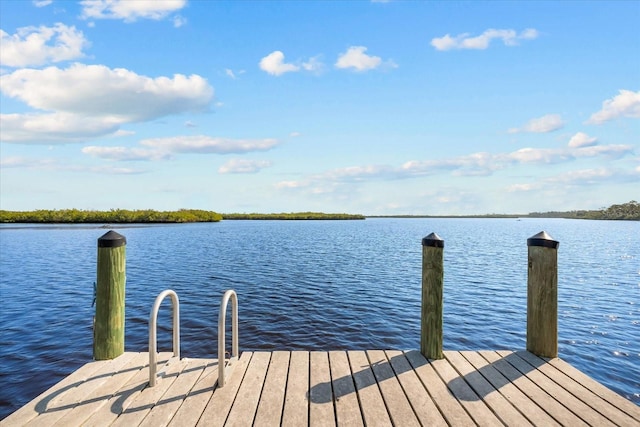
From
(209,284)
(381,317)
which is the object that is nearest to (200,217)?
(209,284)

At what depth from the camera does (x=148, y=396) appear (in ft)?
13.4

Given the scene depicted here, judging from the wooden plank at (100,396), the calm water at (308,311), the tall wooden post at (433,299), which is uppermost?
the tall wooden post at (433,299)

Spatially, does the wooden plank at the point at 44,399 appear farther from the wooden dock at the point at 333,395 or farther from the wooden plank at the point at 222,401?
the wooden plank at the point at 222,401

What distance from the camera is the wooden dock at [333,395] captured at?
12.0 ft

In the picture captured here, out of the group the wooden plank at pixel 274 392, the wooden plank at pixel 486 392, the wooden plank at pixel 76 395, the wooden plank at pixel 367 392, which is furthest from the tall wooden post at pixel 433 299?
the wooden plank at pixel 76 395

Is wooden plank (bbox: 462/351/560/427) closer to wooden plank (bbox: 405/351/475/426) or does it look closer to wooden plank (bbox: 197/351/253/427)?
wooden plank (bbox: 405/351/475/426)

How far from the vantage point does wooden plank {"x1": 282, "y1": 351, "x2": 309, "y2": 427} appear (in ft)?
12.0

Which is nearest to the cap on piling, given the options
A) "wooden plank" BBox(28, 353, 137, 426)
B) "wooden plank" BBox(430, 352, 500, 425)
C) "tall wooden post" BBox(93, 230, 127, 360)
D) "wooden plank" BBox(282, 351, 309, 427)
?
"wooden plank" BBox(430, 352, 500, 425)

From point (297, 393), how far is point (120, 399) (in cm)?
196

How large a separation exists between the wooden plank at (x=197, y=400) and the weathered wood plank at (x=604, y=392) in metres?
4.52

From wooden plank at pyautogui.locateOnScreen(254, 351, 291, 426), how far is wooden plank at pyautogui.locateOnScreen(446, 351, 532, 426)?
229 centimetres

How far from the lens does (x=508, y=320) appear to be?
12.3 metres

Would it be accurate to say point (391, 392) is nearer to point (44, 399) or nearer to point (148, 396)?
point (148, 396)

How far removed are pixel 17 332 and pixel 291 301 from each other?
8463 mm
